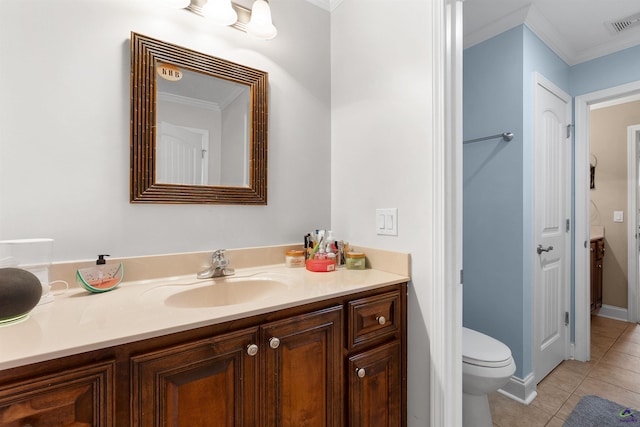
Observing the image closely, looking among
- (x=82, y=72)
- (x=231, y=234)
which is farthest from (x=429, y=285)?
(x=82, y=72)

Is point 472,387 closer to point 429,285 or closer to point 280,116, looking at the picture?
point 429,285

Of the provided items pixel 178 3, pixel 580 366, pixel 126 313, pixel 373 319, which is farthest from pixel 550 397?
pixel 178 3

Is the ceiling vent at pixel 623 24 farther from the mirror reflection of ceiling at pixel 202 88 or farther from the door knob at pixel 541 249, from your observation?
the mirror reflection of ceiling at pixel 202 88

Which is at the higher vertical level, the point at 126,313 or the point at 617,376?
the point at 126,313

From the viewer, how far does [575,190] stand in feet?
7.68

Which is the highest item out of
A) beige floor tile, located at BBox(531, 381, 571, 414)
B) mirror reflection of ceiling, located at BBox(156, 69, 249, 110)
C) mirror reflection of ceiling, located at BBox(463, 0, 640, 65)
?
mirror reflection of ceiling, located at BBox(463, 0, 640, 65)

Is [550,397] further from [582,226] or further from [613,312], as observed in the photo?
[613,312]

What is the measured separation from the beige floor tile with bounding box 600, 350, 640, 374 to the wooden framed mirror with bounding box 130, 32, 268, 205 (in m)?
2.87

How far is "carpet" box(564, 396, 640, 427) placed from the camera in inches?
62.8

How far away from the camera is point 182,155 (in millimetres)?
1297

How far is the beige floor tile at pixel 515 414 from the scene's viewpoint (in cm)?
164

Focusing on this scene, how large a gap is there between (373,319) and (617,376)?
2.21 metres

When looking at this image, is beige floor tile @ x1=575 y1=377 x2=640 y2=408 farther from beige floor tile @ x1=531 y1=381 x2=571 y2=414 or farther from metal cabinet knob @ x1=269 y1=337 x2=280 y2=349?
metal cabinet knob @ x1=269 y1=337 x2=280 y2=349

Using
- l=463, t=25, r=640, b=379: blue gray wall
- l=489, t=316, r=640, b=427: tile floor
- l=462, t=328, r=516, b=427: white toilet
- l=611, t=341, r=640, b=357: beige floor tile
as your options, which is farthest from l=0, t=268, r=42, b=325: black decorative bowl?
l=611, t=341, r=640, b=357: beige floor tile
